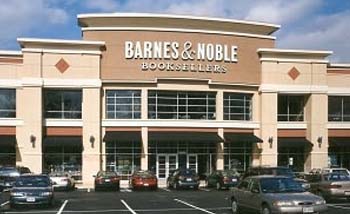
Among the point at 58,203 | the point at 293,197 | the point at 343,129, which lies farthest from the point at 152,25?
the point at 293,197

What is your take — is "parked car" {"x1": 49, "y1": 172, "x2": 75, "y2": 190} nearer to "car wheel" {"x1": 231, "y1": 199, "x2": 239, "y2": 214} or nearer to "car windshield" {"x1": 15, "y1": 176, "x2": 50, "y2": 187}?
"car windshield" {"x1": 15, "y1": 176, "x2": 50, "y2": 187}

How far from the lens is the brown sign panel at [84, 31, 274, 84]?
5197 cm

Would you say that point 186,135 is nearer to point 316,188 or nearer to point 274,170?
point 274,170

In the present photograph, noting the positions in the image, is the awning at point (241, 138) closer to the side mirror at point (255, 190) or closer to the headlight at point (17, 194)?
the headlight at point (17, 194)

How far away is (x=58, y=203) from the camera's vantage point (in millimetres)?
31109

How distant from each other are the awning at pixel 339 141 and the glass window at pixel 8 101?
2702 cm

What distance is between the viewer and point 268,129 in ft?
178

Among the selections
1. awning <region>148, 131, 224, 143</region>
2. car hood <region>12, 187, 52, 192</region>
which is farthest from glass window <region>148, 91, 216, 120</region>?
car hood <region>12, 187, 52, 192</region>

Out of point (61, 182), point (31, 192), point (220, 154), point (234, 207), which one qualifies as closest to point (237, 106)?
point (220, 154)

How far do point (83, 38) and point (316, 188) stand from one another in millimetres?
28026

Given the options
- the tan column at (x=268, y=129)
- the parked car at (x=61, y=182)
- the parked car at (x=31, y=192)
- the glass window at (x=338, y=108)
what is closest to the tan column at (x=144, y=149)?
the parked car at (x=61, y=182)

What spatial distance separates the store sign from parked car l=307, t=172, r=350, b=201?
22786 mm

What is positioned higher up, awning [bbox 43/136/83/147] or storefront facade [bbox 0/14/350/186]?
storefront facade [bbox 0/14/350/186]

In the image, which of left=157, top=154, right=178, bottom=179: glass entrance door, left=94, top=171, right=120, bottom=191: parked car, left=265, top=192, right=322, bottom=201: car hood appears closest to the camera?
left=265, top=192, right=322, bottom=201: car hood
